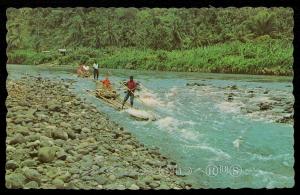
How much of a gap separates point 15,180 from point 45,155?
0.46m

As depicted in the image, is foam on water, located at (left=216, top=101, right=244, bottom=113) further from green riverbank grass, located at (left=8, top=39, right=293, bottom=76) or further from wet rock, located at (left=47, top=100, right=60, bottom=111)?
wet rock, located at (left=47, top=100, right=60, bottom=111)

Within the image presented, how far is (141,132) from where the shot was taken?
22.3 feet

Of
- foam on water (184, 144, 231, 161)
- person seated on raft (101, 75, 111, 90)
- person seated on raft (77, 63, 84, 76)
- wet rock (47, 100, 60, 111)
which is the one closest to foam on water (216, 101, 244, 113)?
foam on water (184, 144, 231, 161)

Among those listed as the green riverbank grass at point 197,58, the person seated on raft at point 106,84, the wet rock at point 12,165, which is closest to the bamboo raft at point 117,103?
the person seated on raft at point 106,84

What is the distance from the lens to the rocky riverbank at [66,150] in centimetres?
637

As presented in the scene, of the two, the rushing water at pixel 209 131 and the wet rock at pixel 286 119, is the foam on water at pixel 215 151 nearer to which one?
the rushing water at pixel 209 131

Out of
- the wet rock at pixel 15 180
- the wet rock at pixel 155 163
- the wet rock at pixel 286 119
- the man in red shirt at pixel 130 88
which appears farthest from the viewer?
the man in red shirt at pixel 130 88

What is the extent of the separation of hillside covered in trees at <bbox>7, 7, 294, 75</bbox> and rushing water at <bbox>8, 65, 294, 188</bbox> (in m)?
0.18

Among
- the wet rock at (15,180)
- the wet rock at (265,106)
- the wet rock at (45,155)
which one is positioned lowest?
the wet rock at (15,180)

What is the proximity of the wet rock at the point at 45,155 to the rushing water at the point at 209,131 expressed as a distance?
96cm

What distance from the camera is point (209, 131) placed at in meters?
6.77

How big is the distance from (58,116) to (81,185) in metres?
0.98
